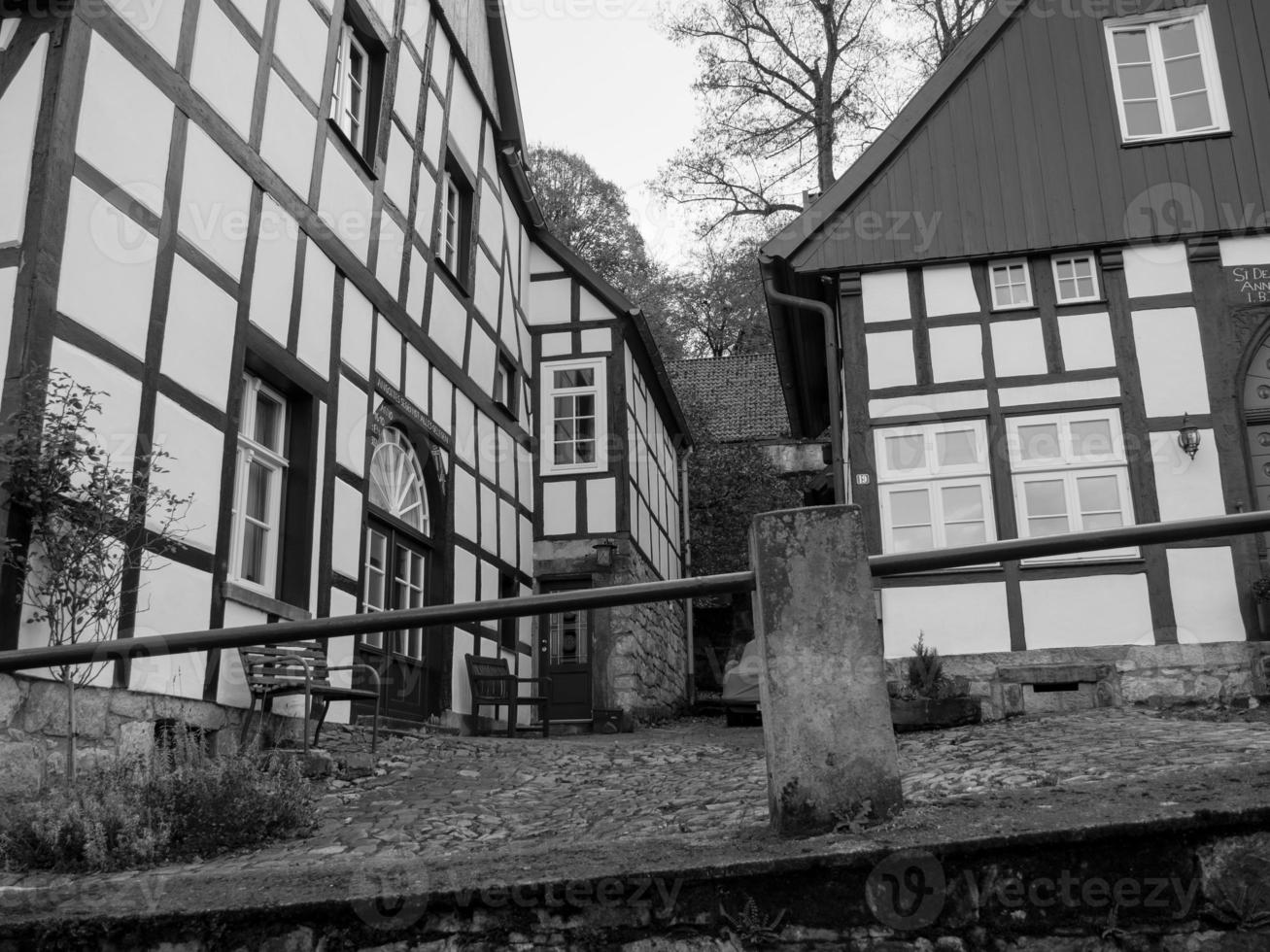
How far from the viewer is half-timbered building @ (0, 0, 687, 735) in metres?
6.54

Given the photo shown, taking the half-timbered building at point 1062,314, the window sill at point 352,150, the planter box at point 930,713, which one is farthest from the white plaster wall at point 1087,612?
the window sill at point 352,150

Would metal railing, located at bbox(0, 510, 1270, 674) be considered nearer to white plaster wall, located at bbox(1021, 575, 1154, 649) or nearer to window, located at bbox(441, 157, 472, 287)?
white plaster wall, located at bbox(1021, 575, 1154, 649)

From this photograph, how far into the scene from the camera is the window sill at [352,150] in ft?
31.4

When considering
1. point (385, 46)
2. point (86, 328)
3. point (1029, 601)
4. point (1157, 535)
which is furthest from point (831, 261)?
point (1157, 535)

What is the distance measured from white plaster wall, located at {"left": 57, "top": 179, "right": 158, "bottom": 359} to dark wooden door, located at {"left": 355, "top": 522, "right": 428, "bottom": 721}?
3390mm

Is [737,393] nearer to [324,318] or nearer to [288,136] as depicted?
[324,318]

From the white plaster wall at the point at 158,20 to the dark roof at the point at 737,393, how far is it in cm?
1830

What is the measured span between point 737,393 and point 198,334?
65.4 ft

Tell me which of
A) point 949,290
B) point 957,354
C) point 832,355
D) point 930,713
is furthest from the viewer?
point 832,355

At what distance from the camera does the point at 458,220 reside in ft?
43.3

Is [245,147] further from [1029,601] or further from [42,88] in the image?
[1029,601]

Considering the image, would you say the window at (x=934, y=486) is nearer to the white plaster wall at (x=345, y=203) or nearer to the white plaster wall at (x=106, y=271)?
the white plaster wall at (x=345, y=203)

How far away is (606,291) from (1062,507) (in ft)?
23.4

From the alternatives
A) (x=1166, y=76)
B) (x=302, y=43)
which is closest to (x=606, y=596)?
(x=302, y=43)
